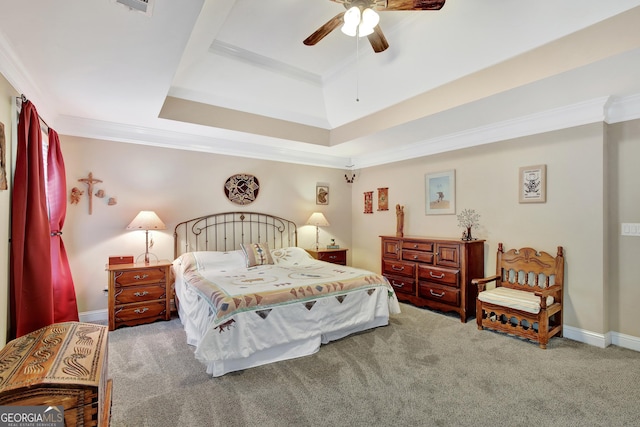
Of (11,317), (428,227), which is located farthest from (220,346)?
(428,227)

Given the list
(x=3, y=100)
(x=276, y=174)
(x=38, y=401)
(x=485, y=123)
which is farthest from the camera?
(x=276, y=174)

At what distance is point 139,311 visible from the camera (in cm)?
359

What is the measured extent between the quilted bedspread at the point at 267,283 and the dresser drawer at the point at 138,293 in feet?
1.27

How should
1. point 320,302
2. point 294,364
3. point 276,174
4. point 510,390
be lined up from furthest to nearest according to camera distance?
point 276,174, point 320,302, point 294,364, point 510,390

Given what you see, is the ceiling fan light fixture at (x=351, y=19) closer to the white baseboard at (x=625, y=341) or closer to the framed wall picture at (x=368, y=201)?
the framed wall picture at (x=368, y=201)

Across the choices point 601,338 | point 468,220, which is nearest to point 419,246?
point 468,220

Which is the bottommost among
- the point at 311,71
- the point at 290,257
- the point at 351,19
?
the point at 290,257

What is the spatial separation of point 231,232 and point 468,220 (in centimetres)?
342

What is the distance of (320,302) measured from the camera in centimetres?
304

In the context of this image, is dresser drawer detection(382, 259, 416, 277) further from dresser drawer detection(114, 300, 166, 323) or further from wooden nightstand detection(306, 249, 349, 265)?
dresser drawer detection(114, 300, 166, 323)

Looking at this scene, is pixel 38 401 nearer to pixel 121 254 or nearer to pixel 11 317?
pixel 11 317

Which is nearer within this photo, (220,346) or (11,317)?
(11,317)

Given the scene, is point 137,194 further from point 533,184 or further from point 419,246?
point 533,184

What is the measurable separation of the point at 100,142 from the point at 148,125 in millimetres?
600
